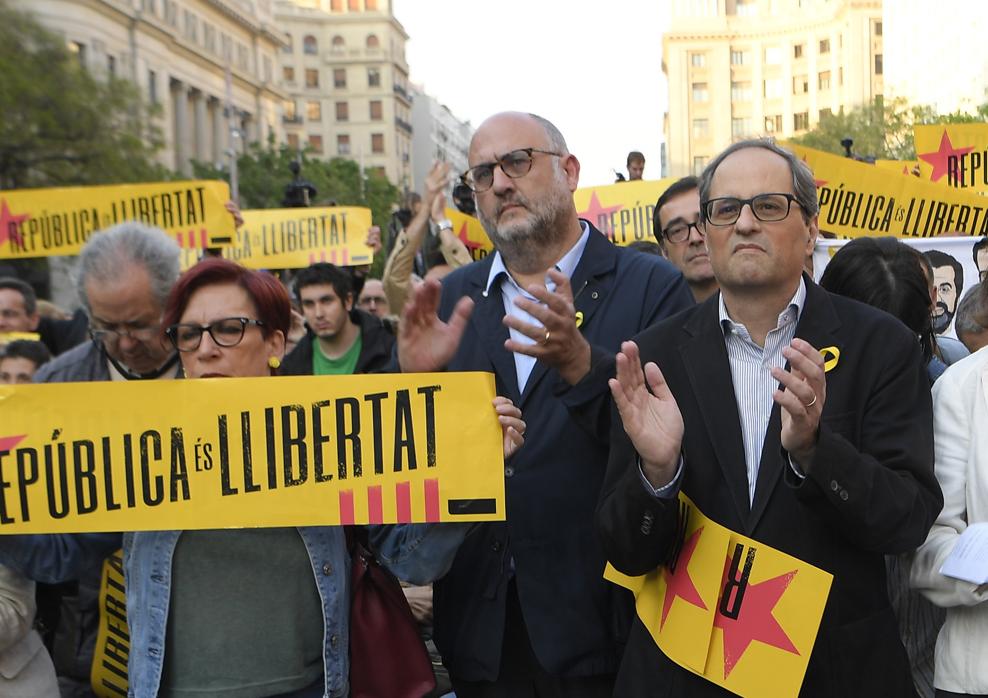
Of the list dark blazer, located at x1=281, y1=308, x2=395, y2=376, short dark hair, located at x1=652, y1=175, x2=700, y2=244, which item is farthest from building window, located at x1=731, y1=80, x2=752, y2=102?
short dark hair, located at x1=652, y1=175, x2=700, y2=244

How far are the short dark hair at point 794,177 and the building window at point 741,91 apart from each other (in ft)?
375

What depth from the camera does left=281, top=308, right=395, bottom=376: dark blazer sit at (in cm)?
579

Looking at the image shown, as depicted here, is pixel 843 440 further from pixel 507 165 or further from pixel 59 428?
pixel 59 428

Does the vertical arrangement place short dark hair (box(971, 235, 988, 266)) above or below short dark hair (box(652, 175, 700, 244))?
below

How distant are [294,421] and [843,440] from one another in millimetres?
1359

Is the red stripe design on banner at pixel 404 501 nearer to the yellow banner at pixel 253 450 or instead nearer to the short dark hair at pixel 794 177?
the yellow banner at pixel 253 450

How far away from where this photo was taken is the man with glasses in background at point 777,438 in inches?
94.0

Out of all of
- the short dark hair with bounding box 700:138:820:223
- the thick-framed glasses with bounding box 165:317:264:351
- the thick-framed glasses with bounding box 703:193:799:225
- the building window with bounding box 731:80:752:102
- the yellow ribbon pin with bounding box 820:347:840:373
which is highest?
the building window with bounding box 731:80:752:102

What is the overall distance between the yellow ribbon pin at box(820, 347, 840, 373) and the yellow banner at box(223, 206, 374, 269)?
23.1ft

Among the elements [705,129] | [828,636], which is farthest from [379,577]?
[705,129]

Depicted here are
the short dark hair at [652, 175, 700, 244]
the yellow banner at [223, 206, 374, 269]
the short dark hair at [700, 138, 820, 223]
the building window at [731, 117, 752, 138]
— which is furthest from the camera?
the building window at [731, 117, 752, 138]

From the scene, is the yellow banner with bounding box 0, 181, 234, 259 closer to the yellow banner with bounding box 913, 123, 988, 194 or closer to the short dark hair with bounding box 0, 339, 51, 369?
the short dark hair with bounding box 0, 339, 51, 369

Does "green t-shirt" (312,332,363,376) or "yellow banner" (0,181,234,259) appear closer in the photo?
"green t-shirt" (312,332,363,376)

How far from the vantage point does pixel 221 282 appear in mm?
2893
